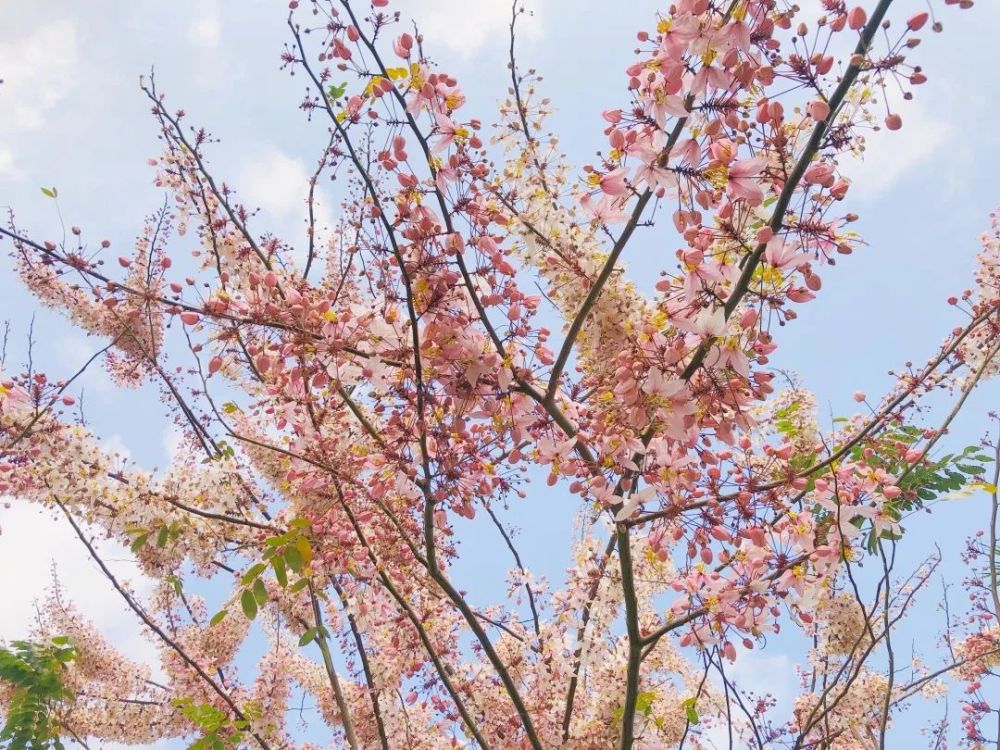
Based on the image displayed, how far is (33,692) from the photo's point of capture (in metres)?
4.91

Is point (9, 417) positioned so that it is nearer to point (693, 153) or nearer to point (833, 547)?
point (693, 153)

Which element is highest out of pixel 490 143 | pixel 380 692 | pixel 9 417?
pixel 490 143

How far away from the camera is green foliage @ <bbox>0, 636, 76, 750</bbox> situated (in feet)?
15.5

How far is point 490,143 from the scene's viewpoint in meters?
3.08

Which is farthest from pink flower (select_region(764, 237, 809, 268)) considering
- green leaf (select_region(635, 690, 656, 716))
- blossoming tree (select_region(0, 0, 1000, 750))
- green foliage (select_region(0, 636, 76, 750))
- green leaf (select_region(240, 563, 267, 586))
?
green foliage (select_region(0, 636, 76, 750))

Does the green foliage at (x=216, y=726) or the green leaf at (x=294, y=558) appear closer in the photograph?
the green leaf at (x=294, y=558)

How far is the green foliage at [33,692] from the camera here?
473 centimetres

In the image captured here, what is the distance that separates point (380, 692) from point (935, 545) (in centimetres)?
282

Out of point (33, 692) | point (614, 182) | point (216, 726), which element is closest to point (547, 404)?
point (614, 182)

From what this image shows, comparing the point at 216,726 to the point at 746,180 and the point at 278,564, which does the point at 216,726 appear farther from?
the point at 746,180

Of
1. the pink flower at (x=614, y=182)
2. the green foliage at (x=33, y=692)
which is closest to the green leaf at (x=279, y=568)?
the pink flower at (x=614, y=182)

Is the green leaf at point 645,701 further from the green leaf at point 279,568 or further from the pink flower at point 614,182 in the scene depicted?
the pink flower at point 614,182

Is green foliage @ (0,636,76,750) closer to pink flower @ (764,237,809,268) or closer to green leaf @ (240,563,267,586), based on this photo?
green leaf @ (240,563,267,586)

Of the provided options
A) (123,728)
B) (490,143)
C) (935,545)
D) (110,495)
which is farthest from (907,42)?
(123,728)
